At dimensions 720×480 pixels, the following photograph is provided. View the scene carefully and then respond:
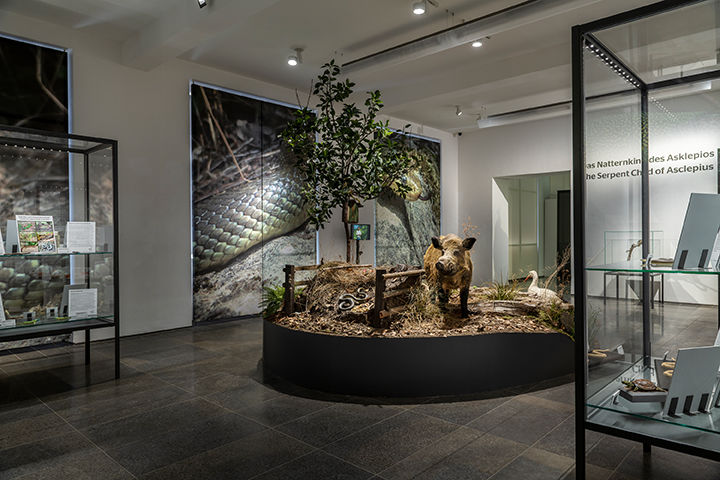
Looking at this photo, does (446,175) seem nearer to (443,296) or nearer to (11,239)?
(443,296)

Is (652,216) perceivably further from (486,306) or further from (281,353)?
(281,353)

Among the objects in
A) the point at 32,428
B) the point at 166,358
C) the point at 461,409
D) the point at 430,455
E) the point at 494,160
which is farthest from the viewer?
the point at 494,160

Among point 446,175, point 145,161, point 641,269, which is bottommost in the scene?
point 641,269

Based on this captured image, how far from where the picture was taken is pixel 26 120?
533cm

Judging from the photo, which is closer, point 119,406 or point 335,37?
point 119,406

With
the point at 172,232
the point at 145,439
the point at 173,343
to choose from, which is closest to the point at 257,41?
the point at 172,232

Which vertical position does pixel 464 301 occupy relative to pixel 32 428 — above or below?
above

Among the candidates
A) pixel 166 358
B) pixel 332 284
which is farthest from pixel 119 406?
pixel 332 284

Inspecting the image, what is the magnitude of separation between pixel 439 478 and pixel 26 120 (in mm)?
5766

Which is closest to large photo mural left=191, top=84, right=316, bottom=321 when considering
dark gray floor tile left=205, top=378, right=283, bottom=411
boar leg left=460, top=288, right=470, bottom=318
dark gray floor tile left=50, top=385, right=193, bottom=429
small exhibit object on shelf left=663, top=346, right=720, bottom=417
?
dark gray floor tile left=50, top=385, right=193, bottom=429

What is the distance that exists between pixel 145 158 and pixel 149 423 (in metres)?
4.11

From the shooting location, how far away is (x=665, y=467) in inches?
99.1

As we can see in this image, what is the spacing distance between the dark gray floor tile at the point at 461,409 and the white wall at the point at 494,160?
739 cm

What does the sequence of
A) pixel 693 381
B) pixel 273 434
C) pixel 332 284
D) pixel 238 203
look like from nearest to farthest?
pixel 693 381
pixel 273 434
pixel 332 284
pixel 238 203
